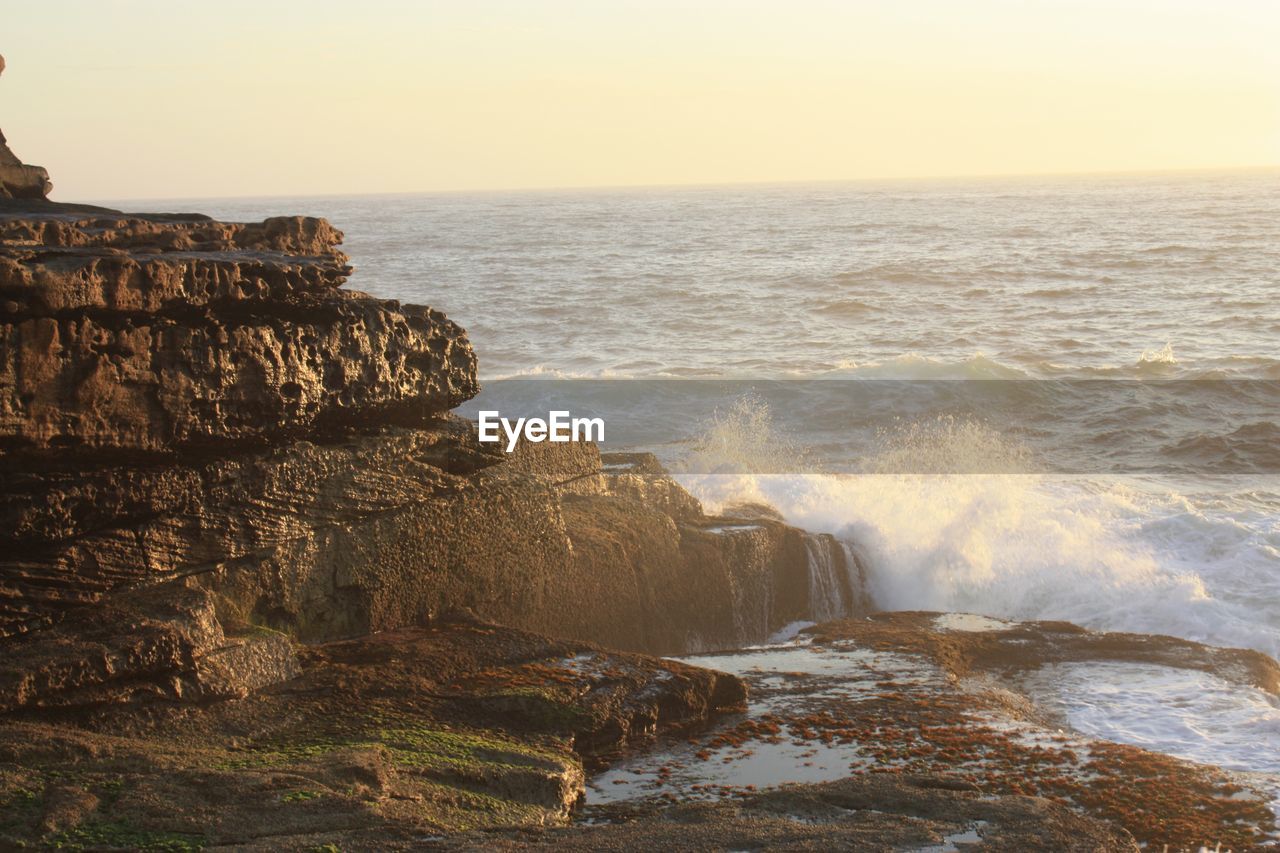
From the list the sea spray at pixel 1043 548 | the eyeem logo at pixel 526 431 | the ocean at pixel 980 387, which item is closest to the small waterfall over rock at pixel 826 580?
the sea spray at pixel 1043 548

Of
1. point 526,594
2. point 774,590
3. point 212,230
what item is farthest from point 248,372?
point 774,590

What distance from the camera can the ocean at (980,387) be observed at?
13.1 metres

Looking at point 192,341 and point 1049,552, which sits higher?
point 192,341

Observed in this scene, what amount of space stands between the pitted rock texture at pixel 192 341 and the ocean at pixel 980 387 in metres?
5.13

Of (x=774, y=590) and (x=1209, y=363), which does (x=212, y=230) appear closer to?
(x=774, y=590)

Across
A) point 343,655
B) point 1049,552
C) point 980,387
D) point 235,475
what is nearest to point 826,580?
point 1049,552

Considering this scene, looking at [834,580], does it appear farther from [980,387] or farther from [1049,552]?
[980,387]

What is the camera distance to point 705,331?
108 ft

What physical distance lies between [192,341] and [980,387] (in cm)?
2029

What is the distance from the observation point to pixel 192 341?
739 centimetres

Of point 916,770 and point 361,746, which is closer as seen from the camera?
point 361,746

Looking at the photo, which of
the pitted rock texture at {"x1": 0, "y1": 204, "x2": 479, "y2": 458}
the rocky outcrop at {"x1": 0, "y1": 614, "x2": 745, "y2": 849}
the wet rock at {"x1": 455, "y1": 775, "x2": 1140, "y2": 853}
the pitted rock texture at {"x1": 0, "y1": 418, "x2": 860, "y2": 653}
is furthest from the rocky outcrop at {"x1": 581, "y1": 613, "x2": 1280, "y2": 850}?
the pitted rock texture at {"x1": 0, "y1": 204, "x2": 479, "y2": 458}

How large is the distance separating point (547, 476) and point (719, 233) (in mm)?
55176

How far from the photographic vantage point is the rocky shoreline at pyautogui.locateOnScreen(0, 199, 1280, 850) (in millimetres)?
5988
